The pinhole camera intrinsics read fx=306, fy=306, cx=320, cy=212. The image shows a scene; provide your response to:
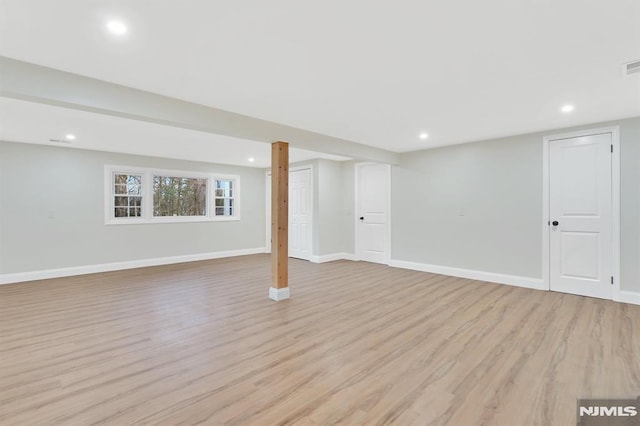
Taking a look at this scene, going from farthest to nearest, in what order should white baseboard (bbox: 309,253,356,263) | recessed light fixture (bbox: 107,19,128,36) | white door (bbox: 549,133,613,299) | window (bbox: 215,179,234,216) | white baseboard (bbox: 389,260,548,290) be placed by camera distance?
window (bbox: 215,179,234,216), white baseboard (bbox: 309,253,356,263), white baseboard (bbox: 389,260,548,290), white door (bbox: 549,133,613,299), recessed light fixture (bbox: 107,19,128,36)

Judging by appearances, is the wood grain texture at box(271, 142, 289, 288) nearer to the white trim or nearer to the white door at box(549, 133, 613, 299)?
the white trim

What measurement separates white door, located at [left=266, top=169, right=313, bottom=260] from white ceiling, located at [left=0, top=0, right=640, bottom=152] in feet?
12.9

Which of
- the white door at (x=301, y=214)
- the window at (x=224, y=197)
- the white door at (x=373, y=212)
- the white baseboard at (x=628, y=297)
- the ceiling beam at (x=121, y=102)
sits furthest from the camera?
the window at (x=224, y=197)

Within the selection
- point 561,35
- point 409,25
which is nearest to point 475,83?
point 561,35

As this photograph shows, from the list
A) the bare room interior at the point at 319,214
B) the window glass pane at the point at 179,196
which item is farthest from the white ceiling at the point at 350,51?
the window glass pane at the point at 179,196

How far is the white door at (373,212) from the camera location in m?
6.78

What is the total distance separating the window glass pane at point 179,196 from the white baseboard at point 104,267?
104 cm

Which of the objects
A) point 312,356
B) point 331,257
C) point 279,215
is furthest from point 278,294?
point 331,257

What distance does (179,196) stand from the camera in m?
7.32

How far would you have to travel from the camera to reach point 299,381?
225 cm

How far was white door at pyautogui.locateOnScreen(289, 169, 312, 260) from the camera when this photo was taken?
7488mm

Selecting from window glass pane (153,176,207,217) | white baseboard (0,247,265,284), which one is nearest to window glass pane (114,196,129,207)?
window glass pane (153,176,207,217)

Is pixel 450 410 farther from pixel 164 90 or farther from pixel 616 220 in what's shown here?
pixel 616 220

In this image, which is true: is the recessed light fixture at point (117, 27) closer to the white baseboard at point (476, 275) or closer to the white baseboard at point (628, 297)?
the white baseboard at point (476, 275)
